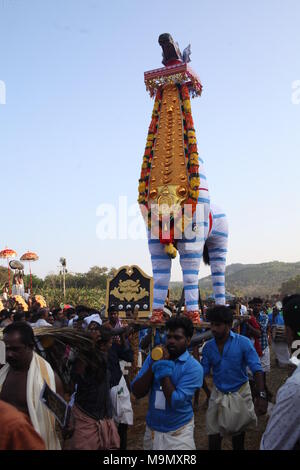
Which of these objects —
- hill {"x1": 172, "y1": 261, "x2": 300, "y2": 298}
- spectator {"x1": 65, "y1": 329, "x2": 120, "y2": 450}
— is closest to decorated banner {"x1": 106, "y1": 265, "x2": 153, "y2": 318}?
spectator {"x1": 65, "y1": 329, "x2": 120, "y2": 450}

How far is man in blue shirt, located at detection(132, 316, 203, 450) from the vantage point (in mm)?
3026

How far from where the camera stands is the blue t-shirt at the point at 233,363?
4.09m

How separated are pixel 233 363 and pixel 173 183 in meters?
4.28

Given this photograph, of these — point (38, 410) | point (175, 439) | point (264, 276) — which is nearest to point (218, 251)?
point (175, 439)

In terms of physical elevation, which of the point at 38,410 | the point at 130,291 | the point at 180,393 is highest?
the point at 130,291

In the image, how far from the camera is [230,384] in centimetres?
409

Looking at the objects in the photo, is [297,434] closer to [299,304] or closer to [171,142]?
[299,304]

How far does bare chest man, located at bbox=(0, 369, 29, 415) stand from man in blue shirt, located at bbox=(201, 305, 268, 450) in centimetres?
184

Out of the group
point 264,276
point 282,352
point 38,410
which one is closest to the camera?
point 38,410

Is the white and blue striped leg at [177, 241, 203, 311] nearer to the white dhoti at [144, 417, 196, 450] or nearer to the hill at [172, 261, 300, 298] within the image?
the white dhoti at [144, 417, 196, 450]

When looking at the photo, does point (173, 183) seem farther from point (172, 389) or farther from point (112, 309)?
point (172, 389)

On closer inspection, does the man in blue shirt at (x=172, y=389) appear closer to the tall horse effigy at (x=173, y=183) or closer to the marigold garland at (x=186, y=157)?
the tall horse effigy at (x=173, y=183)

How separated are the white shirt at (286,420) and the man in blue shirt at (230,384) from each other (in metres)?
2.00
